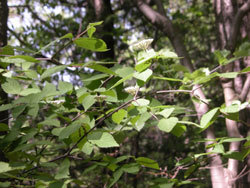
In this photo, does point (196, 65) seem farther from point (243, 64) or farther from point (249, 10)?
point (249, 10)

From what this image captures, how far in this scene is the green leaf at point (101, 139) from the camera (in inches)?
36.4

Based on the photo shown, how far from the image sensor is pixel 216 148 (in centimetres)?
116

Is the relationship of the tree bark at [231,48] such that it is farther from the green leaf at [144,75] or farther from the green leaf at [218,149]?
the green leaf at [144,75]

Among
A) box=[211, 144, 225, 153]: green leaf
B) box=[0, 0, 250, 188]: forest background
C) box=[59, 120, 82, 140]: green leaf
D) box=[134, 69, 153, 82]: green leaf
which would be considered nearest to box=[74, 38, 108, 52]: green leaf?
box=[0, 0, 250, 188]: forest background

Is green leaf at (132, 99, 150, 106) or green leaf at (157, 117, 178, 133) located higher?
green leaf at (132, 99, 150, 106)

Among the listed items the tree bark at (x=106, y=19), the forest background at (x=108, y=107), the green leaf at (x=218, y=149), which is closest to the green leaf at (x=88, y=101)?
the forest background at (x=108, y=107)

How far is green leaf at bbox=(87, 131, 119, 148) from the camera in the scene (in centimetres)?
92

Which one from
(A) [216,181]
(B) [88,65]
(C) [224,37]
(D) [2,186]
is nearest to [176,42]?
(C) [224,37]

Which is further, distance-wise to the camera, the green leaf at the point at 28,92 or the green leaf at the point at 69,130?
the green leaf at the point at 28,92

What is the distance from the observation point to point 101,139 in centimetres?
95

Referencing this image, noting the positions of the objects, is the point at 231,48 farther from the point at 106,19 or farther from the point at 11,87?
the point at 11,87

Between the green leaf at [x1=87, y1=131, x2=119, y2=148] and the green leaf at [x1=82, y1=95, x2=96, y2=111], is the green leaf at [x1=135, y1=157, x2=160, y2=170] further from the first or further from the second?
the green leaf at [x1=82, y1=95, x2=96, y2=111]

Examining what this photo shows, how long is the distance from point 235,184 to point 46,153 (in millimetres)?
1580

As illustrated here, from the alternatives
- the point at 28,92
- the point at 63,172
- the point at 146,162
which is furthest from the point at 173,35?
the point at 63,172
